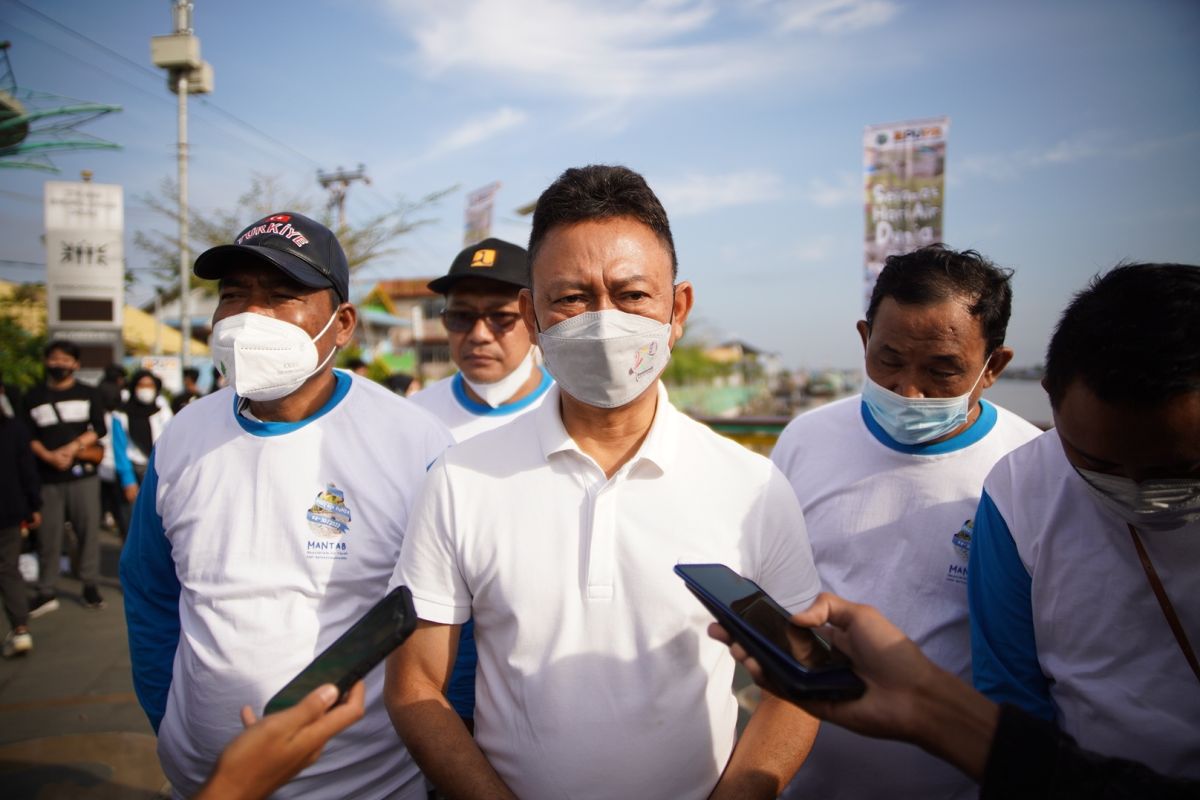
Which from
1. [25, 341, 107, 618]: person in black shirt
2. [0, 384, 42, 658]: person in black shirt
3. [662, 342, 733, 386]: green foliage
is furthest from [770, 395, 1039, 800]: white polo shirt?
[662, 342, 733, 386]: green foliage

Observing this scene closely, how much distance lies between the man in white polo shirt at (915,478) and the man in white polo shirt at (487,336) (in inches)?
67.3

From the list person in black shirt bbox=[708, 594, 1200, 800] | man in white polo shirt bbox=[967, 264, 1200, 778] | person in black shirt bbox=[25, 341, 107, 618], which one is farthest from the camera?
person in black shirt bbox=[25, 341, 107, 618]

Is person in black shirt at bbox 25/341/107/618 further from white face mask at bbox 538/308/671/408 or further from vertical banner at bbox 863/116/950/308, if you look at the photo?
vertical banner at bbox 863/116/950/308

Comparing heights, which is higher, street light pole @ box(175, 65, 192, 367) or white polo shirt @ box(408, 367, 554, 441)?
street light pole @ box(175, 65, 192, 367)

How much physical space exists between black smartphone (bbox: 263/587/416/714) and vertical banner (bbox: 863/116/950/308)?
658cm

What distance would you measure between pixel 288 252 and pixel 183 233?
50.9 feet

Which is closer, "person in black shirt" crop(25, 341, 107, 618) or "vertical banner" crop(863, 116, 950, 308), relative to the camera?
"person in black shirt" crop(25, 341, 107, 618)

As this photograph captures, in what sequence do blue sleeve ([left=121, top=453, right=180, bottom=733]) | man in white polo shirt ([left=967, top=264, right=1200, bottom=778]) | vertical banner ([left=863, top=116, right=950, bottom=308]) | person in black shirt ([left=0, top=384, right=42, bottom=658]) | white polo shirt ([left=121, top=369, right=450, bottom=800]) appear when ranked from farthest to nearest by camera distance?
vertical banner ([left=863, top=116, right=950, bottom=308]) < person in black shirt ([left=0, top=384, right=42, bottom=658]) < blue sleeve ([left=121, top=453, right=180, bottom=733]) < white polo shirt ([left=121, top=369, right=450, bottom=800]) < man in white polo shirt ([left=967, top=264, right=1200, bottom=778])

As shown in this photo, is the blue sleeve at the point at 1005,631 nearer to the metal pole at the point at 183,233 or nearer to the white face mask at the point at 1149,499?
the white face mask at the point at 1149,499

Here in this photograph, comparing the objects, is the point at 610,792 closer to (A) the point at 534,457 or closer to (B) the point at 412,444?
(A) the point at 534,457

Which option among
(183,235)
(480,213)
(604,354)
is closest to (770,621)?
(604,354)

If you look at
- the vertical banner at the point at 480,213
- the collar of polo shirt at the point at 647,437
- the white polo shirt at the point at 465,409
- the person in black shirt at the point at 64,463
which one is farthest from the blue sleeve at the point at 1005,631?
the vertical banner at the point at 480,213

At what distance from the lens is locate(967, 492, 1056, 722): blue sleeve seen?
1736mm

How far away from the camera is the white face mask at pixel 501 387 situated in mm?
3598
